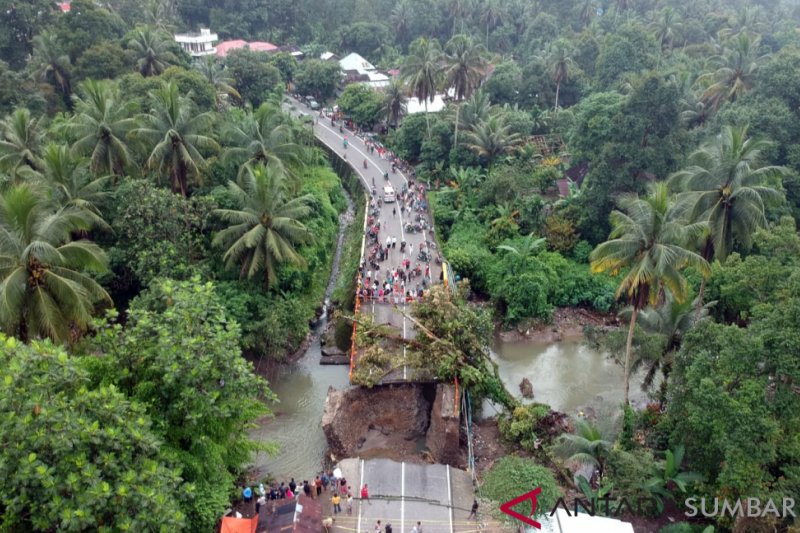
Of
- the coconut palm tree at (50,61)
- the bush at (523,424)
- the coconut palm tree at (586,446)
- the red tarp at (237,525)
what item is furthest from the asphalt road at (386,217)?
the coconut palm tree at (50,61)

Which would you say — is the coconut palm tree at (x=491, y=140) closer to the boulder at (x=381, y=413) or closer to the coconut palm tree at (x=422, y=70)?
the coconut palm tree at (x=422, y=70)

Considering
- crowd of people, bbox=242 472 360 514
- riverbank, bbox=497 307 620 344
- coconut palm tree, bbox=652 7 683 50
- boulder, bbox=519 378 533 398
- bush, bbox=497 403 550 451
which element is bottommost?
crowd of people, bbox=242 472 360 514

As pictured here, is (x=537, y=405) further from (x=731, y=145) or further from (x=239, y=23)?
(x=239, y=23)

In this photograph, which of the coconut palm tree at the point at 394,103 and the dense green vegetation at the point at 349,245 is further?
the coconut palm tree at the point at 394,103

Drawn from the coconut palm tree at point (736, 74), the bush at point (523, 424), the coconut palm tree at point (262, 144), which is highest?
the coconut palm tree at point (736, 74)

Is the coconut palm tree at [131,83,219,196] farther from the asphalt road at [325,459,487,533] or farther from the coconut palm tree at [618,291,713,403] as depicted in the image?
the coconut palm tree at [618,291,713,403]

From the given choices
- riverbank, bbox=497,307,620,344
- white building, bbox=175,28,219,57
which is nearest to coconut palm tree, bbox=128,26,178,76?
white building, bbox=175,28,219,57
